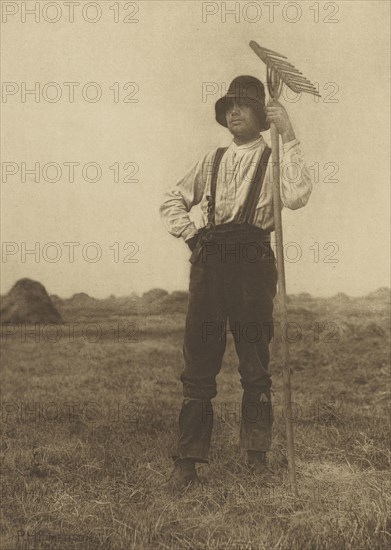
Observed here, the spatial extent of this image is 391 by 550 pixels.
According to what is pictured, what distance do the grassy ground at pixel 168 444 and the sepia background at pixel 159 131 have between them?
0.75 metres

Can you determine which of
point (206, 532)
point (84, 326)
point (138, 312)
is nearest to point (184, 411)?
point (206, 532)

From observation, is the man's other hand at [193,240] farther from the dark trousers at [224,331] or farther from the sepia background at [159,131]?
the sepia background at [159,131]

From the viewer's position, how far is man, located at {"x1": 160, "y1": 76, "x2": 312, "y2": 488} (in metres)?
5.38

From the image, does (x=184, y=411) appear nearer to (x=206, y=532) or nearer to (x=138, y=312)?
(x=206, y=532)

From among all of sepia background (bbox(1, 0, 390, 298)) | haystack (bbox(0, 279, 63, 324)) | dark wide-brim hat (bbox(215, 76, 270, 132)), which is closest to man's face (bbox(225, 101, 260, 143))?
dark wide-brim hat (bbox(215, 76, 270, 132))

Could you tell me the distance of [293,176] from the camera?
5379 millimetres

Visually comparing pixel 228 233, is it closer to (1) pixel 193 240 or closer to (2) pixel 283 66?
(1) pixel 193 240

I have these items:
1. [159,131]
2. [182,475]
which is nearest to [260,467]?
[182,475]

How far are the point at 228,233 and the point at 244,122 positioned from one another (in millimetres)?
861

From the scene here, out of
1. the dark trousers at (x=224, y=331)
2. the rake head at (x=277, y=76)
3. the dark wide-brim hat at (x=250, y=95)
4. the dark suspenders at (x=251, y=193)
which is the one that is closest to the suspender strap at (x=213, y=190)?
the dark suspenders at (x=251, y=193)

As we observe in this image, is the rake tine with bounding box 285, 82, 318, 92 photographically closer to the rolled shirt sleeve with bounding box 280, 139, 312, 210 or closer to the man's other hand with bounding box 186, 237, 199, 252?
the rolled shirt sleeve with bounding box 280, 139, 312, 210

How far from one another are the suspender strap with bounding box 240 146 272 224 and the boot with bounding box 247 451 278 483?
165 cm

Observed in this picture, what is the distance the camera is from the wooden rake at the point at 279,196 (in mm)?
5035

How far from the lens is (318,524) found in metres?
4.58
